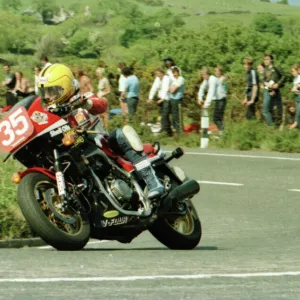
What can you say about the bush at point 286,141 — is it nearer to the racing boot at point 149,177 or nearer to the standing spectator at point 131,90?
the standing spectator at point 131,90

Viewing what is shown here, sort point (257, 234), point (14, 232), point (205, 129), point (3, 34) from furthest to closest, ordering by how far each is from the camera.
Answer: point (3, 34) < point (205, 129) < point (257, 234) < point (14, 232)

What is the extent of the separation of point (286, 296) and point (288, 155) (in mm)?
15085

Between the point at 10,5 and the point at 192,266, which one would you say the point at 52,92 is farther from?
the point at 10,5

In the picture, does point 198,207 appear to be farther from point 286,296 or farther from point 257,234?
point 286,296

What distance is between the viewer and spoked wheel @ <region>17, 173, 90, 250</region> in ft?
29.3

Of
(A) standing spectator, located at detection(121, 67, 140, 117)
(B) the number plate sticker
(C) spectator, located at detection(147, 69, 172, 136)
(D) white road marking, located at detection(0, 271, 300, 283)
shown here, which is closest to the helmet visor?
(B) the number plate sticker

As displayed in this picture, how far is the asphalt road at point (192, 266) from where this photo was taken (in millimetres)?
6660

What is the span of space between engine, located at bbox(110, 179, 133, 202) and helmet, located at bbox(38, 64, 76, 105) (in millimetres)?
866

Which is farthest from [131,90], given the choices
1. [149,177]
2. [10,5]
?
[10,5]

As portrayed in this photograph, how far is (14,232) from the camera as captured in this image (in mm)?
11242

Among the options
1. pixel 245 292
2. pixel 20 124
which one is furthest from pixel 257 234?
pixel 245 292

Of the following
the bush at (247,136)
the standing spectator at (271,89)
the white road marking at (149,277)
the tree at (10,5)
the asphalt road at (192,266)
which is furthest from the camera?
the tree at (10,5)

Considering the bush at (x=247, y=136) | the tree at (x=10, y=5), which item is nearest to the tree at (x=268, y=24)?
the tree at (x=10, y=5)

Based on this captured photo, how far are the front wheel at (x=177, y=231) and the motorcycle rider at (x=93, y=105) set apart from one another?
1.28ft
